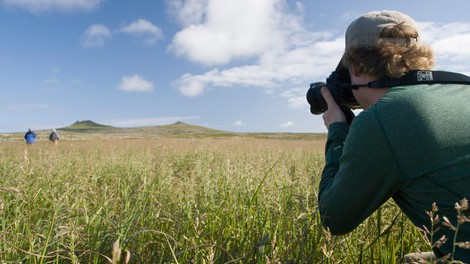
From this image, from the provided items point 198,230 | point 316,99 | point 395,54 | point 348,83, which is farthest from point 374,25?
point 198,230

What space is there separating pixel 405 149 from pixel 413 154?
3 centimetres

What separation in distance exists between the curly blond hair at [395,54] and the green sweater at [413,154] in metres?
0.15

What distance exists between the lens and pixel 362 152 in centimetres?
112

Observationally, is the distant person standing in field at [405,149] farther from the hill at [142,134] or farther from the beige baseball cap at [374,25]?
the hill at [142,134]

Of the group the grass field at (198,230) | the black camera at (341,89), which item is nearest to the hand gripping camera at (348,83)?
the black camera at (341,89)

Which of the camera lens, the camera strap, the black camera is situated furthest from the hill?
the camera strap

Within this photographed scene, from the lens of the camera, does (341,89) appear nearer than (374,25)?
No

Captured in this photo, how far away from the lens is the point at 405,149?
108cm

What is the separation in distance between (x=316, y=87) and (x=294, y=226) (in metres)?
0.79

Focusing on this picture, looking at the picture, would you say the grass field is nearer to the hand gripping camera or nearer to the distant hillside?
the hand gripping camera

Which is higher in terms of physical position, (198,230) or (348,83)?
(348,83)

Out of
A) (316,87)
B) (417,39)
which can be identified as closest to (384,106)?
(417,39)

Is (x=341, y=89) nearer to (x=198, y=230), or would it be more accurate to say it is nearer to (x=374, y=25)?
(x=374, y=25)

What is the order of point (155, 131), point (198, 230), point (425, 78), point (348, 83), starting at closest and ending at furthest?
point (425, 78) < point (348, 83) < point (198, 230) < point (155, 131)
